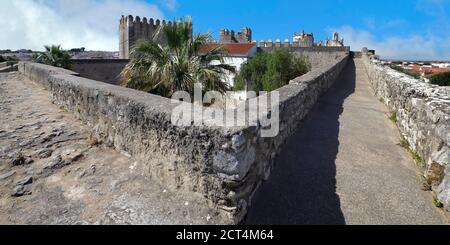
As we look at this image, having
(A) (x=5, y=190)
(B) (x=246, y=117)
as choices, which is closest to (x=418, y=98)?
(B) (x=246, y=117)

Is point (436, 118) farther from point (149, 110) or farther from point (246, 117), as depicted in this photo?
point (149, 110)

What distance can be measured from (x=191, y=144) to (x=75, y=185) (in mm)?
1745

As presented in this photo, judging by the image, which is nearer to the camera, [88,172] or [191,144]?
[191,144]

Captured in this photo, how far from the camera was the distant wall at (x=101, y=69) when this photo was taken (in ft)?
78.5

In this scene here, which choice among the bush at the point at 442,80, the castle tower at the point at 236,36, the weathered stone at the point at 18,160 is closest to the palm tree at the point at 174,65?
the weathered stone at the point at 18,160

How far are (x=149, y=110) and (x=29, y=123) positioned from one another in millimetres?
3379

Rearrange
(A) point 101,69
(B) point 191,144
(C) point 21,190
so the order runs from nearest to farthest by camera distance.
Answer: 1. (B) point 191,144
2. (C) point 21,190
3. (A) point 101,69

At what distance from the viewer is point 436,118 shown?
12.6 feet

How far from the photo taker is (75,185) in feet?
12.4

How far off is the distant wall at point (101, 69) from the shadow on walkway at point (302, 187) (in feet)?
70.6

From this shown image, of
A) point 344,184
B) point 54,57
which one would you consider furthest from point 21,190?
point 54,57

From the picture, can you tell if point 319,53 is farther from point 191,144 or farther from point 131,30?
point 191,144

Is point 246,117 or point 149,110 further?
point 149,110

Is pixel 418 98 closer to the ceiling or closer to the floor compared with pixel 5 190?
closer to the ceiling
